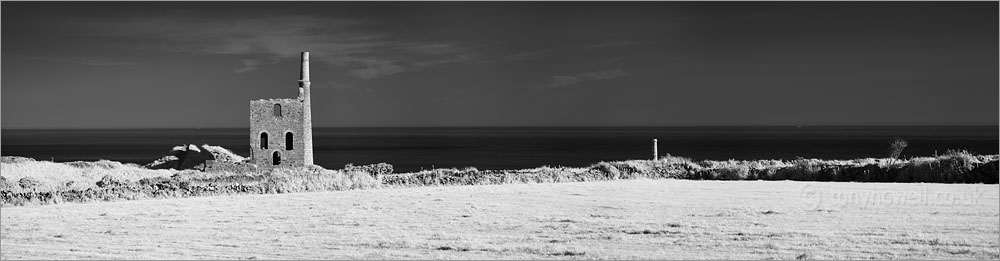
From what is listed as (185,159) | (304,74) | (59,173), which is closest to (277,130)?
(304,74)

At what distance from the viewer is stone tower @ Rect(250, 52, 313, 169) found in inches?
1747

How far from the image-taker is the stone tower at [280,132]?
44375mm

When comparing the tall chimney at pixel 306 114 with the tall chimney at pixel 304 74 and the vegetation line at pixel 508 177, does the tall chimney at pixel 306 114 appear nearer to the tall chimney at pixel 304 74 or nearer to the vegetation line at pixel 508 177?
the tall chimney at pixel 304 74

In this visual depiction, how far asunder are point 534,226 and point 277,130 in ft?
101

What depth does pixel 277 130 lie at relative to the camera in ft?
146

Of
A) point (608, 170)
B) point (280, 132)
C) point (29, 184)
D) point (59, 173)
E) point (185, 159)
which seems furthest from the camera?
point (185, 159)

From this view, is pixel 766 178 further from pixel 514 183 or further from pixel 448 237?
pixel 448 237

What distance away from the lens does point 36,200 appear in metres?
21.1

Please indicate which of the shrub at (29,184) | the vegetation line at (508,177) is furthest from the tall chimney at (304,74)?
the shrub at (29,184)

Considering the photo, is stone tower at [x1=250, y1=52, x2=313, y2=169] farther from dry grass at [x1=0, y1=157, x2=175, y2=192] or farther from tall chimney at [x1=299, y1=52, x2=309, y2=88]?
dry grass at [x1=0, y1=157, x2=175, y2=192]

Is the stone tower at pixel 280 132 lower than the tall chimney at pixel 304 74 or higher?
lower

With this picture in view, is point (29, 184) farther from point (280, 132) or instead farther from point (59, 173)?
point (280, 132)

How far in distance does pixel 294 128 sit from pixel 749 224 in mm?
32347

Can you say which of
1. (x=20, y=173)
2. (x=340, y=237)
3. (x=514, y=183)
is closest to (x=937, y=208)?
(x=340, y=237)
